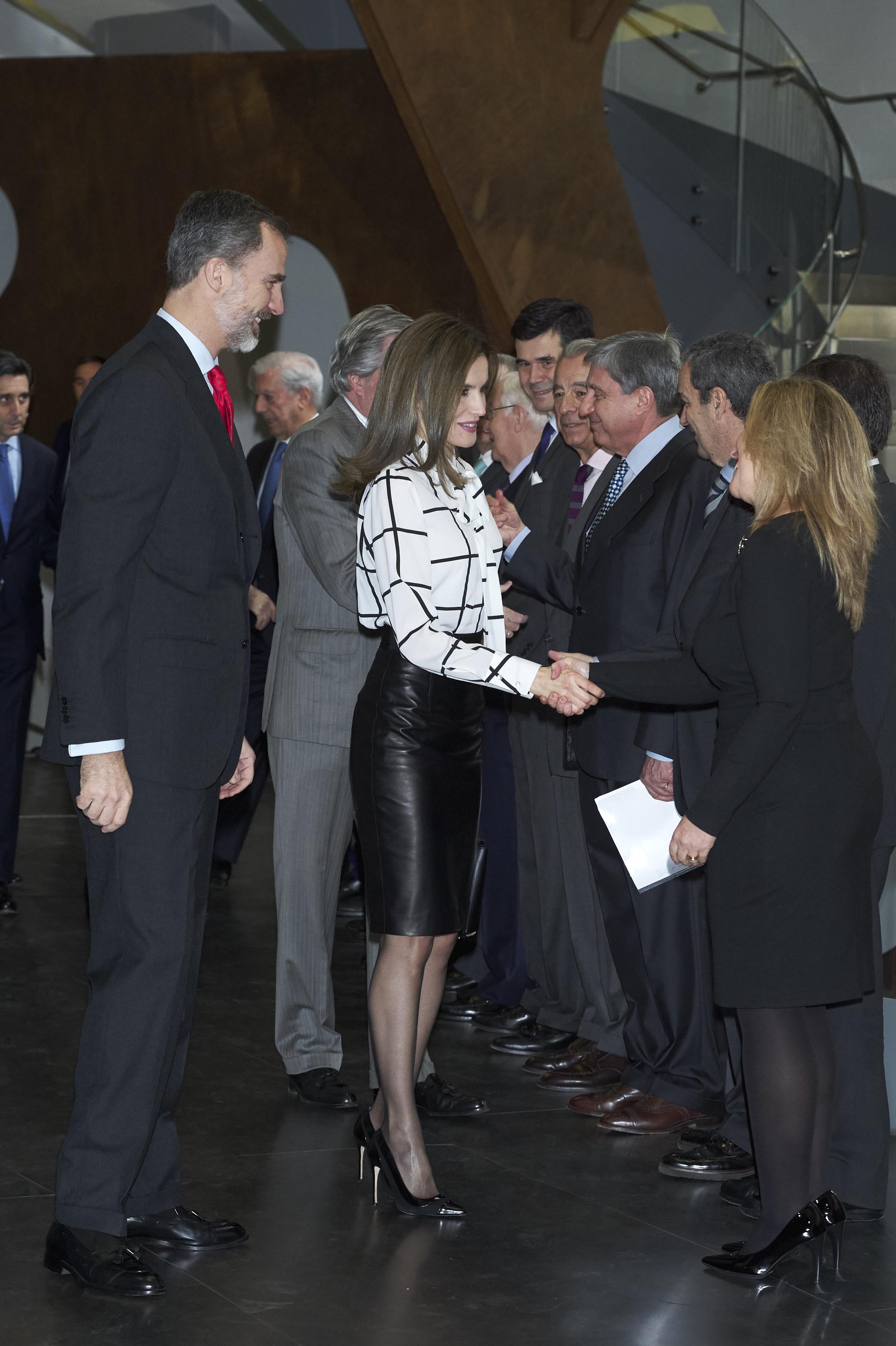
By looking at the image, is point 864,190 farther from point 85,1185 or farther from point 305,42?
point 85,1185

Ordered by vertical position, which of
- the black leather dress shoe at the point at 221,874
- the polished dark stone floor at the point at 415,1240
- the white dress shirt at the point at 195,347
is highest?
the white dress shirt at the point at 195,347

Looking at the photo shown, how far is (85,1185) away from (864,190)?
30.3ft

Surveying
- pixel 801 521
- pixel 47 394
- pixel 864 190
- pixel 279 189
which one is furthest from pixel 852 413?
pixel 864 190

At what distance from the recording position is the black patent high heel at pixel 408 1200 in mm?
3027

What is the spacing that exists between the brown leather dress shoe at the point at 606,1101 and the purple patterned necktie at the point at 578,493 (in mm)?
1485

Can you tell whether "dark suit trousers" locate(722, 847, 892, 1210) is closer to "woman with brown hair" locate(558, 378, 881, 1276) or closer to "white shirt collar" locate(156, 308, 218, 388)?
"woman with brown hair" locate(558, 378, 881, 1276)

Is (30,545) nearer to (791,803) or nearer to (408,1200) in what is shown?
(408,1200)

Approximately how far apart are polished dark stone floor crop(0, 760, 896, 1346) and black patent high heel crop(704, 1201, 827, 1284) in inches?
1.2

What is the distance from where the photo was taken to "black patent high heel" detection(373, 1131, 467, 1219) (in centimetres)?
303

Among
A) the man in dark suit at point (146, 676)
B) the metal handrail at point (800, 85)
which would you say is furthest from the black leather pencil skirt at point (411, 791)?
the metal handrail at point (800, 85)

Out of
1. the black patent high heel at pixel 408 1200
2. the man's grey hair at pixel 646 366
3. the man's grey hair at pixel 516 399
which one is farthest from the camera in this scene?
the man's grey hair at pixel 516 399

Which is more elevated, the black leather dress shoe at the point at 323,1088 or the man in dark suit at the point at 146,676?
the man in dark suit at the point at 146,676

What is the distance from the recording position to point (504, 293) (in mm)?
7398

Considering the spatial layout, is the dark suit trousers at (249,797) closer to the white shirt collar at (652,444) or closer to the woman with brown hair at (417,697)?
the white shirt collar at (652,444)
